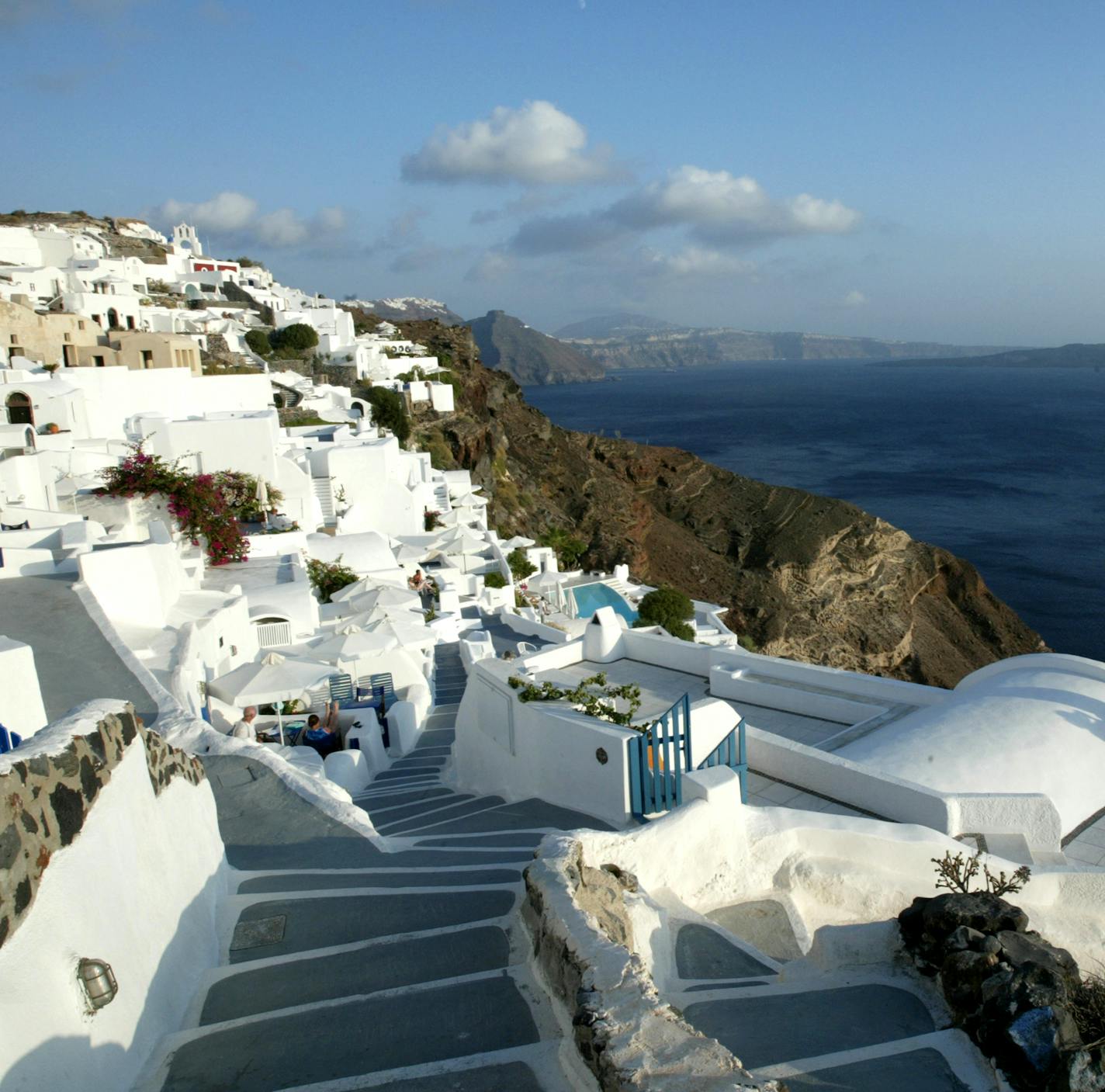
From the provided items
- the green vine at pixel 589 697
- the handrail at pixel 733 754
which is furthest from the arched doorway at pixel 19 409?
the handrail at pixel 733 754

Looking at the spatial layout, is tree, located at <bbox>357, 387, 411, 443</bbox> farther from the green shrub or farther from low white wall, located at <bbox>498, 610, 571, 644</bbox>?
low white wall, located at <bbox>498, 610, 571, 644</bbox>

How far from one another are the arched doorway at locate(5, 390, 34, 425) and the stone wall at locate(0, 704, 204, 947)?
24448 millimetres

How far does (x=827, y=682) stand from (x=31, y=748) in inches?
328

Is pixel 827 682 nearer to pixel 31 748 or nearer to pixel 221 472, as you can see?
pixel 31 748

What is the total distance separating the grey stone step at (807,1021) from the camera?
13.0 feet

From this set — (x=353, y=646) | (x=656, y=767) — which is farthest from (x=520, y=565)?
(x=656, y=767)

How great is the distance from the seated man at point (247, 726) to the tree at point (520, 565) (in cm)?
1798

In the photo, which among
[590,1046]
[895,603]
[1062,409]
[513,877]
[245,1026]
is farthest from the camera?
[1062,409]

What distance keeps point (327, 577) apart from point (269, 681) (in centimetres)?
893

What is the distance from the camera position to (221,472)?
23.5 metres

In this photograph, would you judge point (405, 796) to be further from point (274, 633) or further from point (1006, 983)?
point (274, 633)

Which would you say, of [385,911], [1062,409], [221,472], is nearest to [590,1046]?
[385,911]

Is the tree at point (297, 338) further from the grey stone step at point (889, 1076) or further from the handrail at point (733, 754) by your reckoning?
the grey stone step at point (889, 1076)

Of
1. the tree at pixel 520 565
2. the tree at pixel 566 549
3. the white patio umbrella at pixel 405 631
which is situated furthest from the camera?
the tree at pixel 566 549
